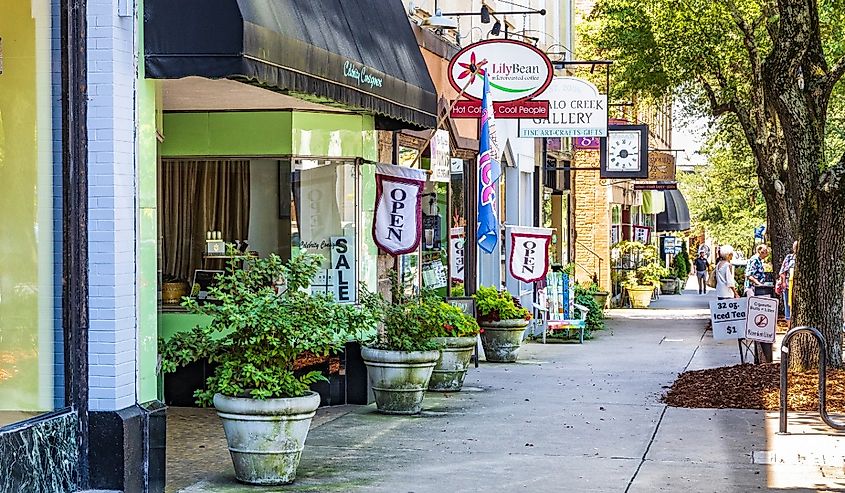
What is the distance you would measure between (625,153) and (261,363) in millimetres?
18966

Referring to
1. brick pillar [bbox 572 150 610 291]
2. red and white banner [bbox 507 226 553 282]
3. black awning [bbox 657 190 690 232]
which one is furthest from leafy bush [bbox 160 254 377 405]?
black awning [bbox 657 190 690 232]

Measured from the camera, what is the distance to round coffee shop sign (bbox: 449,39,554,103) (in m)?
16.0

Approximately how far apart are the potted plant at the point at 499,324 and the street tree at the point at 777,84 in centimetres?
391

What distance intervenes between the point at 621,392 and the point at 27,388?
8.15 metres

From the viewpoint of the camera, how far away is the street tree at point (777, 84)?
556 inches

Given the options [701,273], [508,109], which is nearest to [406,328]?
[508,109]

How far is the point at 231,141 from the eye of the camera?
12812 mm

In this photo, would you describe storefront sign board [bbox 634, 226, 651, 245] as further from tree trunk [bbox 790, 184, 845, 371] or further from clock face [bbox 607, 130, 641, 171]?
tree trunk [bbox 790, 184, 845, 371]

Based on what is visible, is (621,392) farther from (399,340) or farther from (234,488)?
(234,488)

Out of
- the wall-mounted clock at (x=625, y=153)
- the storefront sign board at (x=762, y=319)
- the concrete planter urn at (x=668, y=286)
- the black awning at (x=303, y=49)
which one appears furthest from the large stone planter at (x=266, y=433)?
the concrete planter urn at (x=668, y=286)

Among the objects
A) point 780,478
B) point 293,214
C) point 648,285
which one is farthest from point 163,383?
point 648,285

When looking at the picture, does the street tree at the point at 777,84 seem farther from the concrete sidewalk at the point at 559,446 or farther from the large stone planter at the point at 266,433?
the large stone planter at the point at 266,433

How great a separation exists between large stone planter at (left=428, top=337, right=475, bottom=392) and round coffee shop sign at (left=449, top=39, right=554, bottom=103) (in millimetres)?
3656

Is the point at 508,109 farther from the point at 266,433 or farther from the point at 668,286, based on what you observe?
the point at 668,286
